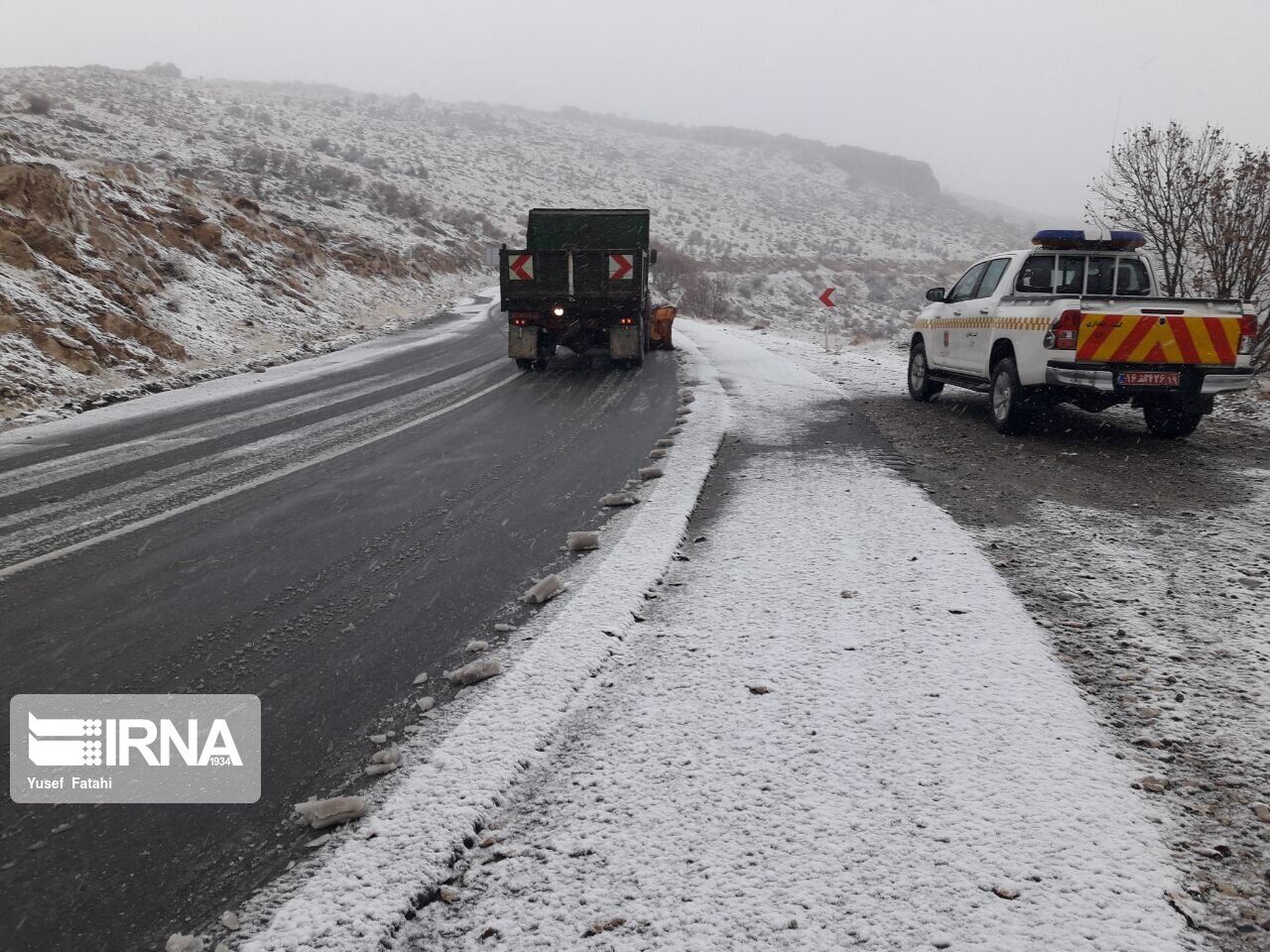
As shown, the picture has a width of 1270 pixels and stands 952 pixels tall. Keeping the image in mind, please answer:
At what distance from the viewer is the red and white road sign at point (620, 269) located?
553 inches

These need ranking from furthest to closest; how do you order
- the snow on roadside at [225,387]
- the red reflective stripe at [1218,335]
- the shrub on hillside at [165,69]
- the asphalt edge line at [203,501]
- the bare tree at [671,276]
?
the shrub on hillside at [165,69]
the bare tree at [671,276]
the snow on roadside at [225,387]
the red reflective stripe at [1218,335]
the asphalt edge line at [203,501]

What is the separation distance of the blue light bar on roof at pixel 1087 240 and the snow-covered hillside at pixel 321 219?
12463 millimetres

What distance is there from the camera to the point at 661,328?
54.9 ft

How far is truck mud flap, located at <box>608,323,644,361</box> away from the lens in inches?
556

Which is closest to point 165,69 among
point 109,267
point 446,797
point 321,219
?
point 321,219

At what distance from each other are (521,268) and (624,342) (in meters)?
2.19

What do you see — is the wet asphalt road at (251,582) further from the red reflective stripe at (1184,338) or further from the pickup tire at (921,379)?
the red reflective stripe at (1184,338)

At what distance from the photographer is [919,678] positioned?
3328 mm

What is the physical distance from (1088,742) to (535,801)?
1.97 m

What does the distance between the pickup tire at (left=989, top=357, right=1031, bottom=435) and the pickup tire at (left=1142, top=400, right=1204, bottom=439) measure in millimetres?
1246

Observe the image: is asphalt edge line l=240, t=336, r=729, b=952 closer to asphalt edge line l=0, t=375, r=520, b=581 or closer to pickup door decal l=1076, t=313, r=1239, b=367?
asphalt edge line l=0, t=375, r=520, b=581

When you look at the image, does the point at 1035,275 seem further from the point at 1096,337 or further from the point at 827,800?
the point at 827,800

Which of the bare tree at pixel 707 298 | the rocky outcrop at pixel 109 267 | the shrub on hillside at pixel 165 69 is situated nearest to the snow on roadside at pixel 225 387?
the rocky outcrop at pixel 109 267

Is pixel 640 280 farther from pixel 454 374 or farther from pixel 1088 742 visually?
pixel 1088 742
